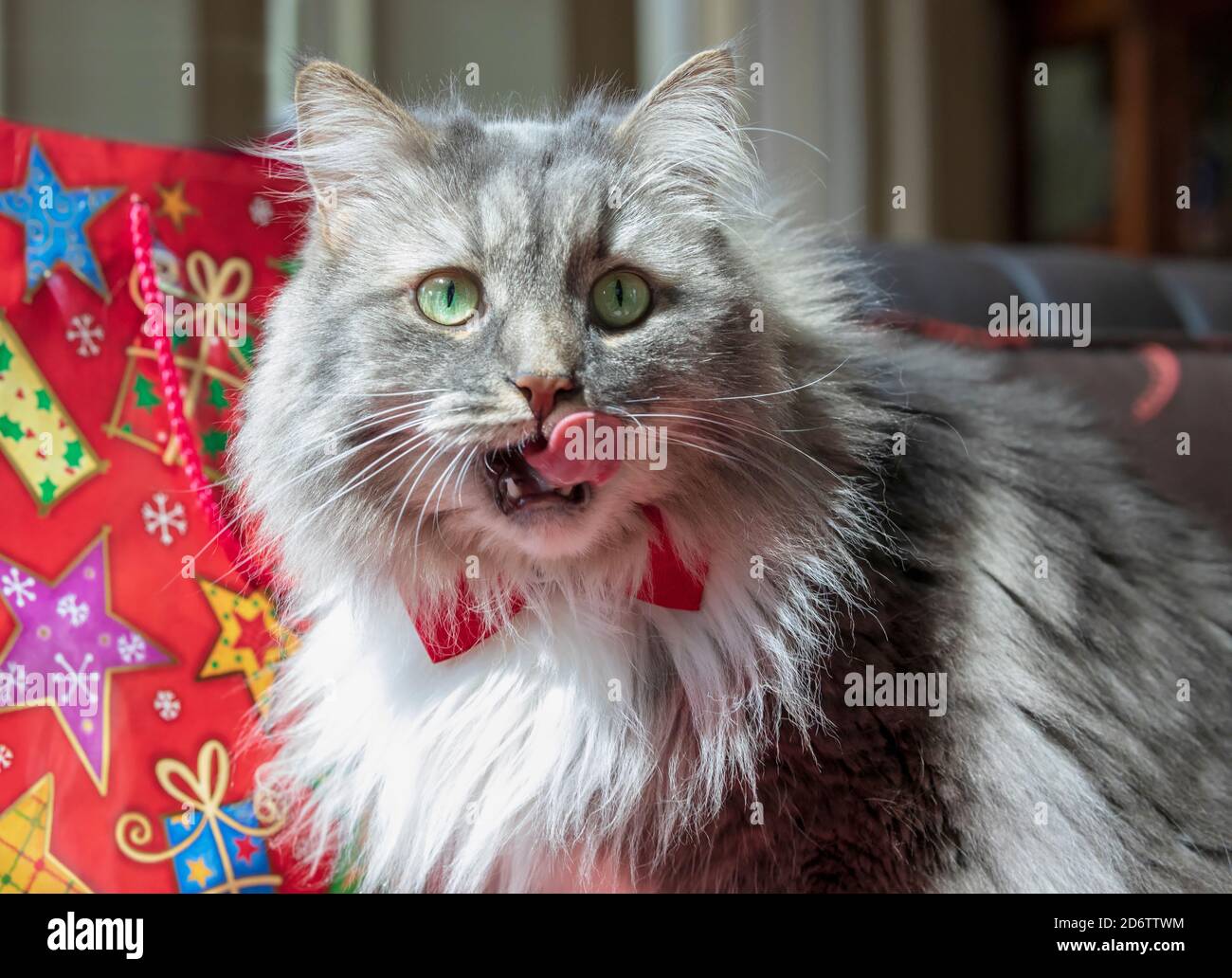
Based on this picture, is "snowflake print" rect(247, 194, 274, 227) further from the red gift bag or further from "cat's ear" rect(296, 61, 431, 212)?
"cat's ear" rect(296, 61, 431, 212)

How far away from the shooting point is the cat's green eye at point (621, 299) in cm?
104

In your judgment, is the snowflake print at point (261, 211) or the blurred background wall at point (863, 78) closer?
the snowflake print at point (261, 211)

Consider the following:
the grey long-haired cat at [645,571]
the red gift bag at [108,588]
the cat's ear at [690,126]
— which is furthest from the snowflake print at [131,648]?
the cat's ear at [690,126]

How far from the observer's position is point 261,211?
1484 millimetres

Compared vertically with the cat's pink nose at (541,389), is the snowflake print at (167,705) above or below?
below

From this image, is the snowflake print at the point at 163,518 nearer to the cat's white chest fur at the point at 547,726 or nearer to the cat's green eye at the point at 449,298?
the cat's white chest fur at the point at 547,726

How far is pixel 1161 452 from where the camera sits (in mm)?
2061

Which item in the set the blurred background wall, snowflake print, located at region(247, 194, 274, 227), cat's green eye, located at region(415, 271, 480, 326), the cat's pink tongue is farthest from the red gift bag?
the blurred background wall

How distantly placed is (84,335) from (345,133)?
45cm

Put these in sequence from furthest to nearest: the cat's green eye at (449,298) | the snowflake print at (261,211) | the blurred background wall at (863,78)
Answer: the blurred background wall at (863,78)
the snowflake print at (261,211)
the cat's green eye at (449,298)

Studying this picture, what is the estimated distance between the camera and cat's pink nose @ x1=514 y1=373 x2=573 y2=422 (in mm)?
929

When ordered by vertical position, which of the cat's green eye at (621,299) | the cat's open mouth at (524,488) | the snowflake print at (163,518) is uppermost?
the cat's green eye at (621,299)

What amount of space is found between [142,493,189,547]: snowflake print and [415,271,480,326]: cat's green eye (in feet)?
1.60

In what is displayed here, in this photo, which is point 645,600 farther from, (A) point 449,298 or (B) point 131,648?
(B) point 131,648
